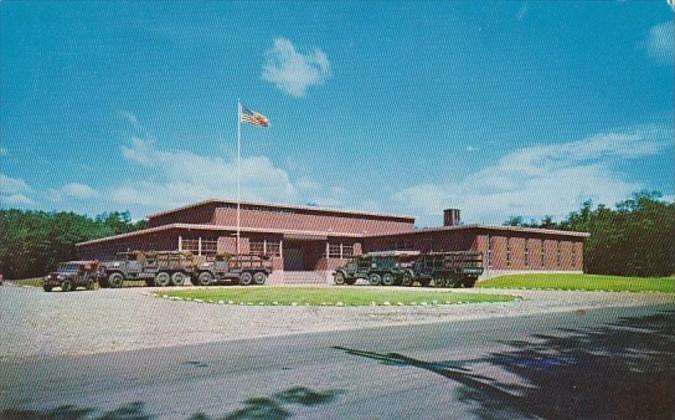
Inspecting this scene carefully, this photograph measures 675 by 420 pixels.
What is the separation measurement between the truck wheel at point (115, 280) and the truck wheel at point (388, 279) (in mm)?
14843

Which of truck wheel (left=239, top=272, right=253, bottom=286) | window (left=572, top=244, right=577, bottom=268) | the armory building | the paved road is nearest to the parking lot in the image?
the paved road

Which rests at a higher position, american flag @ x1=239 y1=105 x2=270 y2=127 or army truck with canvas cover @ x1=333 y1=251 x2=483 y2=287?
american flag @ x1=239 y1=105 x2=270 y2=127

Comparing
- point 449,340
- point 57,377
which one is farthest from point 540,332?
point 57,377

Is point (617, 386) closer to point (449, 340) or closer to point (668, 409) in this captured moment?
point (668, 409)

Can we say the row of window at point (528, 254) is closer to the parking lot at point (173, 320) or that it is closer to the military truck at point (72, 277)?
the parking lot at point (173, 320)

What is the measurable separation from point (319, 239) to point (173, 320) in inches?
1237

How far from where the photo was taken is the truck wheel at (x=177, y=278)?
2931 cm

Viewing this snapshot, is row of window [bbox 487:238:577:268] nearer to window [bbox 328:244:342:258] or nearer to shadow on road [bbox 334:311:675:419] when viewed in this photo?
window [bbox 328:244:342:258]

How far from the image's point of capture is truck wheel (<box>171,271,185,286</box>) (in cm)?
2931

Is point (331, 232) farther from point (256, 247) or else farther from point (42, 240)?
point (42, 240)

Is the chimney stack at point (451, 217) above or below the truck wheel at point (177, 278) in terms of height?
above

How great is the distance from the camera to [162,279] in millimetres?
29016

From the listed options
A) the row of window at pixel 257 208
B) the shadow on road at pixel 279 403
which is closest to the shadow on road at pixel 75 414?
the shadow on road at pixel 279 403

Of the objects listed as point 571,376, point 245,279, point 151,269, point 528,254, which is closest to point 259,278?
point 245,279
